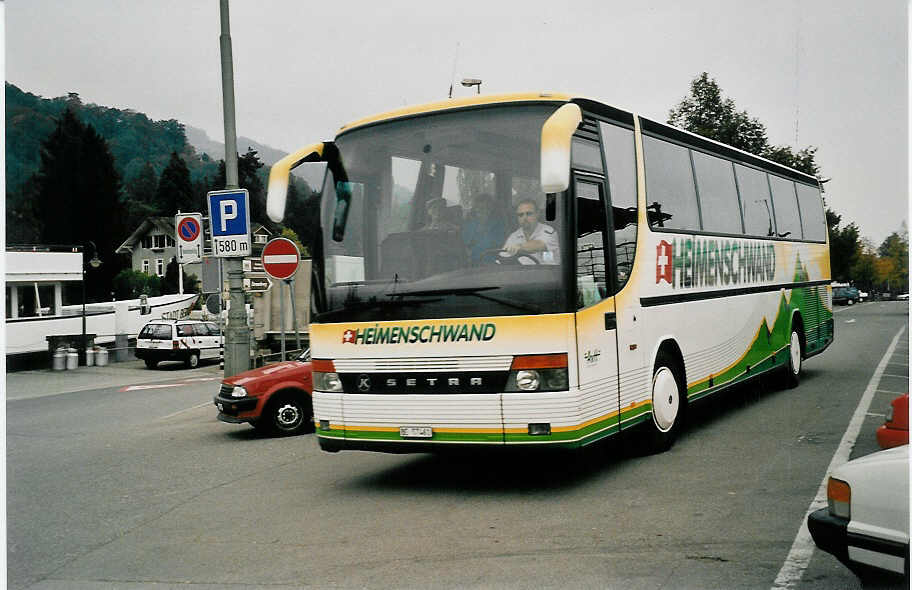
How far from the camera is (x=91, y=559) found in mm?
6648

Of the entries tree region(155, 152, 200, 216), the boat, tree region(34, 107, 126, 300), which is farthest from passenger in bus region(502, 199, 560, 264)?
tree region(155, 152, 200, 216)

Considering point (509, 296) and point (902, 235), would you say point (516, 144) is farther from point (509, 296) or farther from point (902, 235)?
point (902, 235)

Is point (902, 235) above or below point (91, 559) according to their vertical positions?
above

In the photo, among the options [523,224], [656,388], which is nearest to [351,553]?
[523,224]

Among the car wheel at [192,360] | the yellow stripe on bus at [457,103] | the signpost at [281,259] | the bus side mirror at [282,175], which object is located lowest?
the car wheel at [192,360]

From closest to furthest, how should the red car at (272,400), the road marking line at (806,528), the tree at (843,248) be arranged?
the road marking line at (806,528)
the red car at (272,400)
the tree at (843,248)

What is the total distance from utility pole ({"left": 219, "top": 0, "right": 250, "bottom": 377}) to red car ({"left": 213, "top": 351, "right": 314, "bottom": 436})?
2.32 meters

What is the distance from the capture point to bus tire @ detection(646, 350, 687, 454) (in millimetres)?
9258

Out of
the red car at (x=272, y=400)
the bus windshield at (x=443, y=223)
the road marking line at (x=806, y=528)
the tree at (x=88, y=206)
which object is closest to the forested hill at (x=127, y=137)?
the tree at (x=88, y=206)

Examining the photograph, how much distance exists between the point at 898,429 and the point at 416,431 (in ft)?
11.6

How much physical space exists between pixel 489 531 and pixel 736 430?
493 centimetres

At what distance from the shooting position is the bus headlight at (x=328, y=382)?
8.27 metres

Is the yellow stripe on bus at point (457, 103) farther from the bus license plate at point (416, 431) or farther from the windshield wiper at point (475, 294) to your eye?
the bus license plate at point (416, 431)

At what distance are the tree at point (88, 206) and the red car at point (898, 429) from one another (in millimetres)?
36859
